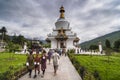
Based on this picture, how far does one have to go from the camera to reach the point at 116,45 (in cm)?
8706

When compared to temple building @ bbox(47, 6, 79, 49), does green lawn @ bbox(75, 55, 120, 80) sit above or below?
below

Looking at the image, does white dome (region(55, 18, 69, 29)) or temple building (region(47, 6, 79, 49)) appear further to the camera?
white dome (region(55, 18, 69, 29))

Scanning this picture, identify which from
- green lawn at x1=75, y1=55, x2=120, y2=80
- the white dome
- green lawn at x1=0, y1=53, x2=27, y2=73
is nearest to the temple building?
the white dome

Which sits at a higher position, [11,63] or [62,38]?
[62,38]

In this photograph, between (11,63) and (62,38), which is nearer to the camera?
(11,63)

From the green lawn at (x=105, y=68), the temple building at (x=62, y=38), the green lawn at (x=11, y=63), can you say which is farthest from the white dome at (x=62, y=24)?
the green lawn at (x=105, y=68)

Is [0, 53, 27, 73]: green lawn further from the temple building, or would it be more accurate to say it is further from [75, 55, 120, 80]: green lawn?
the temple building

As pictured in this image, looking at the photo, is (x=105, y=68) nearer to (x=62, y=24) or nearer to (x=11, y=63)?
(x=11, y=63)

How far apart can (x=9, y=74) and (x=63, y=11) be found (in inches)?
2166

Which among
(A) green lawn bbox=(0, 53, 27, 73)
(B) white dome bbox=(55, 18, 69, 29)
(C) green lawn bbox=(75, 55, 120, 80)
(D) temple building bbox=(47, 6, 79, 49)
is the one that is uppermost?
(B) white dome bbox=(55, 18, 69, 29)

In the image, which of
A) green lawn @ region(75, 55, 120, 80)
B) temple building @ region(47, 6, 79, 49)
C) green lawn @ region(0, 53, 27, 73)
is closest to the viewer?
green lawn @ region(75, 55, 120, 80)

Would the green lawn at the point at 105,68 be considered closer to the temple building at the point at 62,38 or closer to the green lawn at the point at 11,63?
the green lawn at the point at 11,63

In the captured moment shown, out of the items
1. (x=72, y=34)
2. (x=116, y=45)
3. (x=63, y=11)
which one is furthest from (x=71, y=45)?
(x=116, y=45)

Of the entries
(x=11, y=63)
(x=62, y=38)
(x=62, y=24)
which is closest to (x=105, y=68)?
(x=11, y=63)
